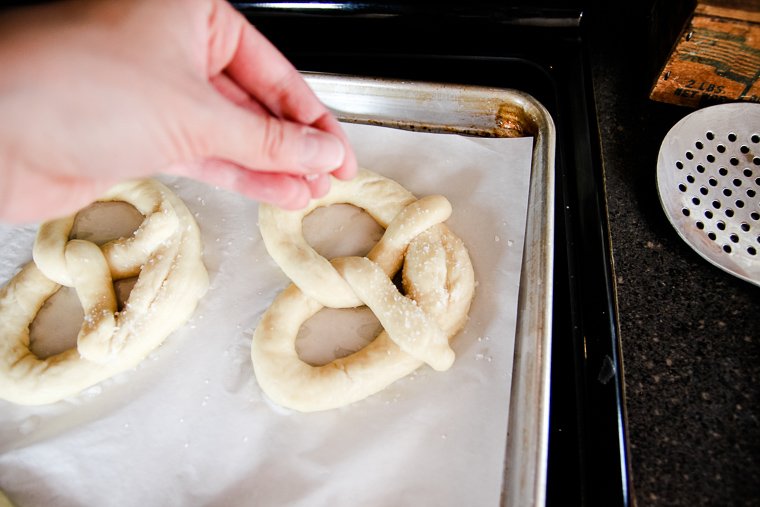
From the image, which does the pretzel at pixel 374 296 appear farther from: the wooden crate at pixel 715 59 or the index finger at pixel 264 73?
the wooden crate at pixel 715 59

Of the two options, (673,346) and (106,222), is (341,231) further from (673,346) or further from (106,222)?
(673,346)

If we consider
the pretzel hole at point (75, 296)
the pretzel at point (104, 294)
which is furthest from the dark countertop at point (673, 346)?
the pretzel hole at point (75, 296)

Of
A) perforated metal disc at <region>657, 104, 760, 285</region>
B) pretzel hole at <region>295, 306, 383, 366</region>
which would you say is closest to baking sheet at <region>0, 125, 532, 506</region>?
pretzel hole at <region>295, 306, 383, 366</region>

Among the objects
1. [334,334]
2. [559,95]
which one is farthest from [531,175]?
[334,334]

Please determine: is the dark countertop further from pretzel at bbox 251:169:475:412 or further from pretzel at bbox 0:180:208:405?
pretzel at bbox 0:180:208:405

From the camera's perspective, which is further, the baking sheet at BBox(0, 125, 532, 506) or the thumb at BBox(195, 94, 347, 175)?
the baking sheet at BBox(0, 125, 532, 506)

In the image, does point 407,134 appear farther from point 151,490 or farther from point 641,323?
point 151,490
